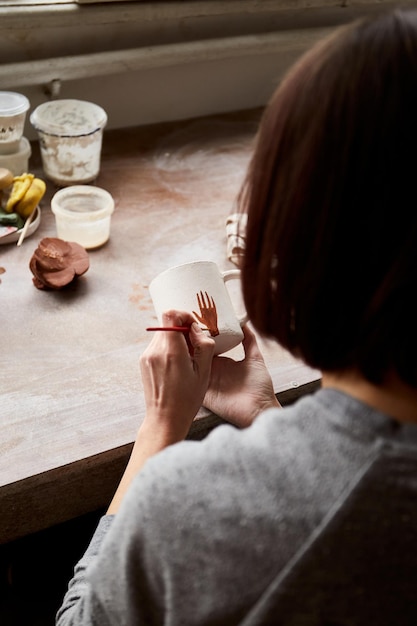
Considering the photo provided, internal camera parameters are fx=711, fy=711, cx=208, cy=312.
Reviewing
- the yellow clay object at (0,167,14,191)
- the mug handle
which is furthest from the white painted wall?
the mug handle

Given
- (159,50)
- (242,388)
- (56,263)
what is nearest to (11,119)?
(56,263)

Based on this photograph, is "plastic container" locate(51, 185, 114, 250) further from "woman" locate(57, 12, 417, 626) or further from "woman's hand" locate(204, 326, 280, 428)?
"woman" locate(57, 12, 417, 626)

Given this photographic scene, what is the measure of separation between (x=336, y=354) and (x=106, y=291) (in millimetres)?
667

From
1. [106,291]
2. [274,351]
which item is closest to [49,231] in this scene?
[106,291]

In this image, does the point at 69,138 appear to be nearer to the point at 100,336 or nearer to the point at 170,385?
the point at 100,336

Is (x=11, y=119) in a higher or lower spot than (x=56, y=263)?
higher

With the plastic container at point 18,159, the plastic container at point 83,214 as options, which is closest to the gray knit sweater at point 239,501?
the plastic container at point 83,214

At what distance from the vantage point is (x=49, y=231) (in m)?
1.35

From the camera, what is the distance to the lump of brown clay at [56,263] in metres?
1.19

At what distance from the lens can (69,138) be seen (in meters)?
1.41

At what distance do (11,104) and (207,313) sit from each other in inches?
26.3

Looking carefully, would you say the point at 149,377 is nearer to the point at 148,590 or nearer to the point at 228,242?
the point at 148,590

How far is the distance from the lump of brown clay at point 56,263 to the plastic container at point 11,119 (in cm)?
27

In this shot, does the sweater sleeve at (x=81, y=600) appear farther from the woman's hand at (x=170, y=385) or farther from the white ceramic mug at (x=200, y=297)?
the white ceramic mug at (x=200, y=297)
